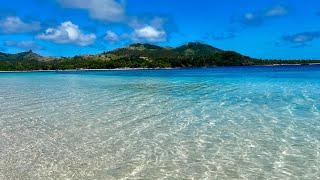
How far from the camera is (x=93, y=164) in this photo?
29.1 ft

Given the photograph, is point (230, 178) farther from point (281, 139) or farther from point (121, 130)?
point (121, 130)

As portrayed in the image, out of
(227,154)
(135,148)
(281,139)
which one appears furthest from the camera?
(281,139)

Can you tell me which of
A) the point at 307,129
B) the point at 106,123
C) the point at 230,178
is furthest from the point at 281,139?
the point at 106,123

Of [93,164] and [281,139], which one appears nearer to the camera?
[93,164]

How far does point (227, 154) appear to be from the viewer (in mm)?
9594

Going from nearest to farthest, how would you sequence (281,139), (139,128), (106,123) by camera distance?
(281,139) → (139,128) → (106,123)

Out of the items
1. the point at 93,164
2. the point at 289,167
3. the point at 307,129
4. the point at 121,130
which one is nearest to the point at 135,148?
the point at 93,164

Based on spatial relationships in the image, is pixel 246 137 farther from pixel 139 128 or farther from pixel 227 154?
pixel 139 128

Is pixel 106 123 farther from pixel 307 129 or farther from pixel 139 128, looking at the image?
pixel 307 129

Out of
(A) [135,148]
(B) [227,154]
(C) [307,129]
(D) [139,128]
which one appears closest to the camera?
(B) [227,154]

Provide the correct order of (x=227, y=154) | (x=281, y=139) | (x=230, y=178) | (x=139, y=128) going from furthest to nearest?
(x=139, y=128), (x=281, y=139), (x=227, y=154), (x=230, y=178)

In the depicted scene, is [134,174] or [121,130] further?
[121,130]

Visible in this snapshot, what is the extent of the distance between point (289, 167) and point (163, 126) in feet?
20.3

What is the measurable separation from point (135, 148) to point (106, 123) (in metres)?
4.45
